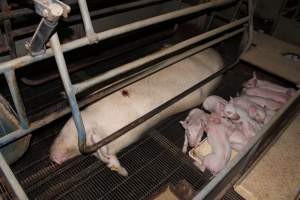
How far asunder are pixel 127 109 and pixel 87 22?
1107 mm

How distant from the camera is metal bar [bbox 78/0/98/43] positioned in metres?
1.57

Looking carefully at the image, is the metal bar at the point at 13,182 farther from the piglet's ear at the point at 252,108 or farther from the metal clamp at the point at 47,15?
the piglet's ear at the point at 252,108

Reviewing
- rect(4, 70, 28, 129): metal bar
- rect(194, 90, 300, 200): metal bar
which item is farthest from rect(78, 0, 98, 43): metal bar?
rect(194, 90, 300, 200): metal bar

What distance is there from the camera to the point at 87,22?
5.32 feet

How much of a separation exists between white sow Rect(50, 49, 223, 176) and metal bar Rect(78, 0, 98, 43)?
37.4 inches

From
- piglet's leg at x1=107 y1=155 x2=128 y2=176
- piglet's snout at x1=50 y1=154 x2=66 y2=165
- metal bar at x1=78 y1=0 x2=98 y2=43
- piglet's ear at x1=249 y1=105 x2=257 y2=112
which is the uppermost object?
metal bar at x1=78 y1=0 x2=98 y2=43

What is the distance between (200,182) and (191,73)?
1.19 m

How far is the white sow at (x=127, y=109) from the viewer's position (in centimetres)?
243

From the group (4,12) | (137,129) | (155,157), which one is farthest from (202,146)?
(4,12)

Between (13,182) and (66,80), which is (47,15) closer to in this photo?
(66,80)

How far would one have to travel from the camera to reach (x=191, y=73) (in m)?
3.20

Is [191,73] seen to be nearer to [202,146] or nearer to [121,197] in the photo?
[202,146]

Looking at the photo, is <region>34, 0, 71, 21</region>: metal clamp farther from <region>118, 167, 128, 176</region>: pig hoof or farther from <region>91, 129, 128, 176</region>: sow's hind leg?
<region>118, 167, 128, 176</region>: pig hoof

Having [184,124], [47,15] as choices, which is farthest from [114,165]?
[47,15]
